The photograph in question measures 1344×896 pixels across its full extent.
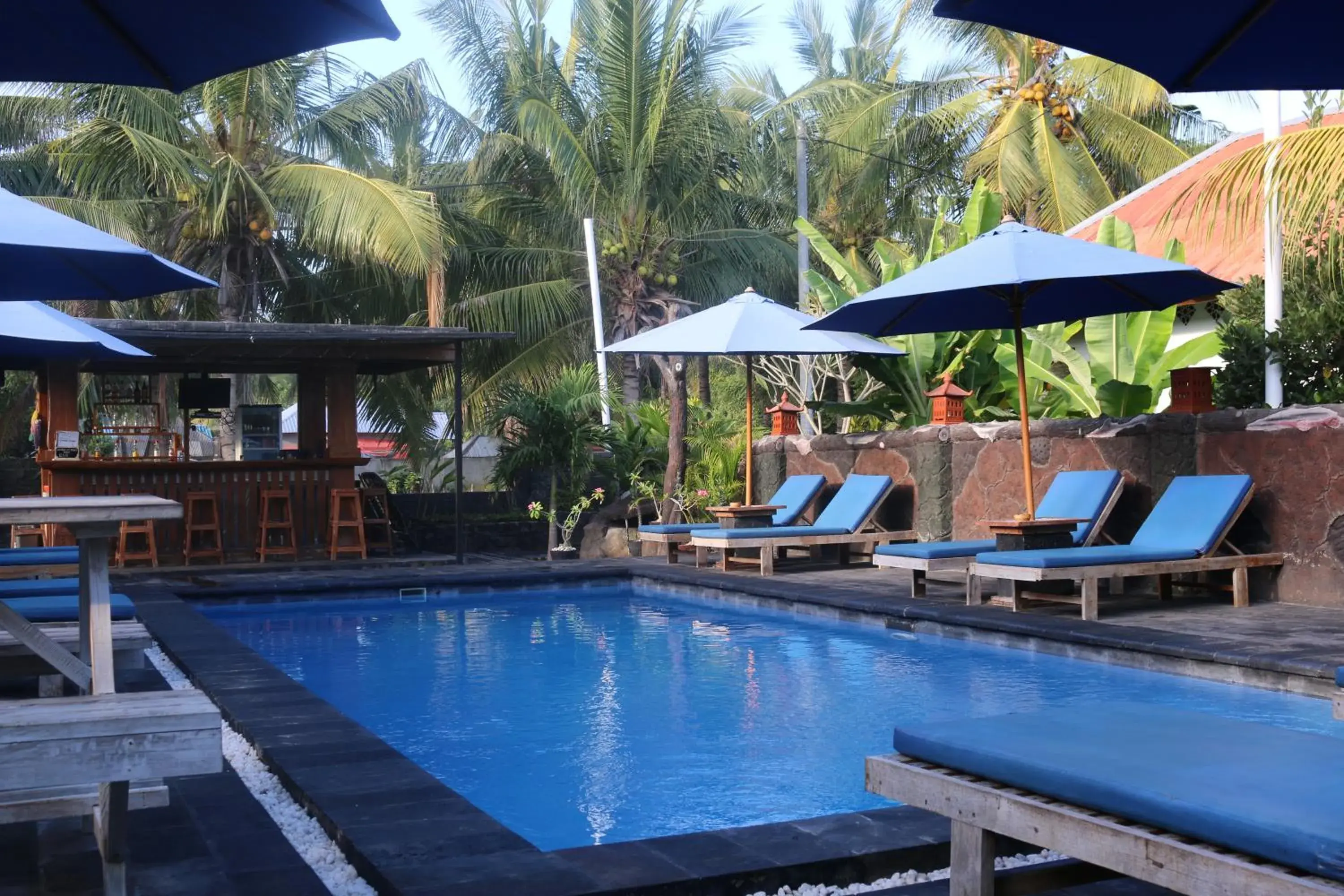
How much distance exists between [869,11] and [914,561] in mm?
38773

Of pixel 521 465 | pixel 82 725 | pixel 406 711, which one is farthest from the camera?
pixel 521 465

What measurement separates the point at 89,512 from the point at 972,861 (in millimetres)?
2379

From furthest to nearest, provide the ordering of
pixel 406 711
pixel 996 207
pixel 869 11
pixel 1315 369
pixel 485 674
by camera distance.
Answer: pixel 869 11 → pixel 996 207 → pixel 1315 369 → pixel 485 674 → pixel 406 711

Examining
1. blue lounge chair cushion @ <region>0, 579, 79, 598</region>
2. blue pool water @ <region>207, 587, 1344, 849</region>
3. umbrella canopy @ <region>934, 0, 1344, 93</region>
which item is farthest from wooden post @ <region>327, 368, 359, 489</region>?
umbrella canopy @ <region>934, 0, 1344, 93</region>

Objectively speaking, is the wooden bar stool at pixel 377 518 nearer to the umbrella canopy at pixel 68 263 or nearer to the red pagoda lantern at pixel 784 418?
the red pagoda lantern at pixel 784 418

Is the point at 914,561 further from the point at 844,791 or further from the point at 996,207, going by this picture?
the point at 996,207

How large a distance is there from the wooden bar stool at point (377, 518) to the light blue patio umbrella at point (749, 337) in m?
4.58

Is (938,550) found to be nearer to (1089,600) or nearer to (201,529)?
(1089,600)

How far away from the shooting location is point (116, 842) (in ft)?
10.3

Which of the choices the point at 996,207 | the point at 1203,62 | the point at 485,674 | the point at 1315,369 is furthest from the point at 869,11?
the point at 1203,62

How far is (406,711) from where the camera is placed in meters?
7.08

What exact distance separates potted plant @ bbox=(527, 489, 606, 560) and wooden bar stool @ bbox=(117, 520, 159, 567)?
168 inches

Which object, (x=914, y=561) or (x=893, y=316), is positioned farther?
(x=893, y=316)

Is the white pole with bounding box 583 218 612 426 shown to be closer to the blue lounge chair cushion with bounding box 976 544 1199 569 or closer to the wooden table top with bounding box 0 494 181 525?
the blue lounge chair cushion with bounding box 976 544 1199 569
